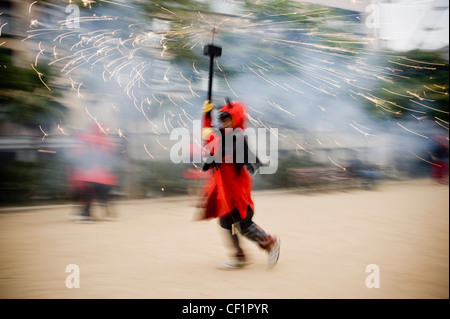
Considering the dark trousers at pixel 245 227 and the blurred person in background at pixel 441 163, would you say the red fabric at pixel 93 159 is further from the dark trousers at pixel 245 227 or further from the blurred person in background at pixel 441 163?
the blurred person in background at pixel 441 163

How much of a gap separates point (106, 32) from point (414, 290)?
607 cm

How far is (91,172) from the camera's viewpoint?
538cm

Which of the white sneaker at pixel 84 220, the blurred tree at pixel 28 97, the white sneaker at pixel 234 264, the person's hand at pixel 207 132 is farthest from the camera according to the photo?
the blurred tree at pixel 28 97

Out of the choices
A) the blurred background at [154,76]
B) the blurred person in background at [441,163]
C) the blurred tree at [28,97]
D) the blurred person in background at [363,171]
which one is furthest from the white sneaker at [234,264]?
the blurred person in background at [441,163]

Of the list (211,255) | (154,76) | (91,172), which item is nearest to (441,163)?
(154,76)

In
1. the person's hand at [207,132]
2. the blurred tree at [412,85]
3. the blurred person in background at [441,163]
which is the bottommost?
the person's hand at [207,132]

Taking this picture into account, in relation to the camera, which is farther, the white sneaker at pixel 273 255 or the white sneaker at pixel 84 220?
the white sneaker at pixel 84 220

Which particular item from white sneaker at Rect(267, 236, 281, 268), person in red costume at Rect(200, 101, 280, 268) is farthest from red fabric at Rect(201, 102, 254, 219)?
white sneaker at Rect(267, 236, 281, 268)

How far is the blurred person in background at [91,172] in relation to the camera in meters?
5.28

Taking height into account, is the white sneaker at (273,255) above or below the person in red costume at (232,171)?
below

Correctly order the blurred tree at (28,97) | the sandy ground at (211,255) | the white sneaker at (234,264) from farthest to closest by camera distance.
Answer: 1. the blurred tree at (28,97)
2. the white sneaker at (234,264)
3. the sandy ground at (211,255)

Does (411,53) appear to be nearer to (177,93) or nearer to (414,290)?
(177,93)

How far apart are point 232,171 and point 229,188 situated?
0.16 metres

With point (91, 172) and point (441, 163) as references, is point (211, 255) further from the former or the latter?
point (441, 163)
